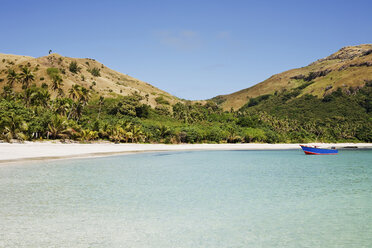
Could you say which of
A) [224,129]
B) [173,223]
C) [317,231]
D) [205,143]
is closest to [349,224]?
[317,231]

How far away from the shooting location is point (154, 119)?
11238 cm

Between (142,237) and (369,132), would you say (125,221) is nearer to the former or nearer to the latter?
(142,237)

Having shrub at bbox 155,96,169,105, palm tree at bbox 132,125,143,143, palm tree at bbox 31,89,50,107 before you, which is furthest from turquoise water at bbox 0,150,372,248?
shrub at bbox 155,96,169,105

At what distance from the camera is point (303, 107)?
7180 inches

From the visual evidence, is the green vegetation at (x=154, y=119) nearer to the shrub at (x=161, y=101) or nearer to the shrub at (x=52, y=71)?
the shrub at (x=161, y=101)

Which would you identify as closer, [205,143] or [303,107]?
[205,143]

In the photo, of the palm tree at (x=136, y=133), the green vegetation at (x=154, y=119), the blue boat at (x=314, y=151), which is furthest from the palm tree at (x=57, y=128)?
the blue boat at (x=314, y=151)

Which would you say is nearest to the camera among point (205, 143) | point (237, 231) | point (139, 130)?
point (237, 231)

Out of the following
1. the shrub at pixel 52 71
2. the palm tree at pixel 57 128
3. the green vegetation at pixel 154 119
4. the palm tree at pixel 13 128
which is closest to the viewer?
the palm tree at pixel 13 128

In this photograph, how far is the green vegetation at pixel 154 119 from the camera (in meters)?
61.4

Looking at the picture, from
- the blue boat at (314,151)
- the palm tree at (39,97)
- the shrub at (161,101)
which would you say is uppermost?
the shrub at (161,101)

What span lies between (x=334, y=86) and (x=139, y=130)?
15668cm

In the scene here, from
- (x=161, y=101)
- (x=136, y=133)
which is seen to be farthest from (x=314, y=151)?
(x=161, y=101)

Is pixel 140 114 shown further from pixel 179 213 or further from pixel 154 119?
pixel 179 213
